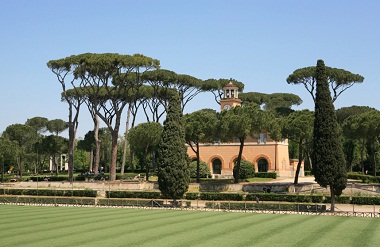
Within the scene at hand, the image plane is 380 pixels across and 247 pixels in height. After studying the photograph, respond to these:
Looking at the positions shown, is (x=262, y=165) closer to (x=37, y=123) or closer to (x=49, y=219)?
(x=49, y=219)

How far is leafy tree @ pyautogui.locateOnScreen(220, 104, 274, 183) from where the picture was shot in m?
50.7

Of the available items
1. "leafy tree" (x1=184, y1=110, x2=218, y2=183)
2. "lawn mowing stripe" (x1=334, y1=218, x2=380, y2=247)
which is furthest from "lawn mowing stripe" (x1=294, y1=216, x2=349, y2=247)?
"leafy tree" (x1=184, y1=110, x2=218, y2=183)

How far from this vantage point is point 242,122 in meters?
50.7

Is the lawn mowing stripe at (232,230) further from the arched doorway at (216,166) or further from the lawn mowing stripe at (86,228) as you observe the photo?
the arched doorway at (216,166)

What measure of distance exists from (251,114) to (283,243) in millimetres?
31558

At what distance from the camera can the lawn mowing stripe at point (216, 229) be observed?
70.7ft

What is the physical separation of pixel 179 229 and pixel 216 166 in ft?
150

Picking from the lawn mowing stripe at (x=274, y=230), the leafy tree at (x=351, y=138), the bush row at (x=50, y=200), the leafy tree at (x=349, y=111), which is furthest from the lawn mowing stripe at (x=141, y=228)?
the leafy tree at (x=349, y=111)

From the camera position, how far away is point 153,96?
7419 cm

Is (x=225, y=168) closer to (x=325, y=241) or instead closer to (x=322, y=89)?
(x=322, y=89)

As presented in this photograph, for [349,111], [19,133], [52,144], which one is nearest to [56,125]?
[19,133]

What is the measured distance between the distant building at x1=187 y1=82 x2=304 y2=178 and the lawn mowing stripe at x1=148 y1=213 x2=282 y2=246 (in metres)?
35.3

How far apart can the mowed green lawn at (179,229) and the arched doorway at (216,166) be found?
1436 inches

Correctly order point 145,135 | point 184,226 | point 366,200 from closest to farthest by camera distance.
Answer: point 184,226 → point 366,200 → point 145,135
